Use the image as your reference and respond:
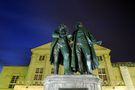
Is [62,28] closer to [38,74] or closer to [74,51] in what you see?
[74,51]

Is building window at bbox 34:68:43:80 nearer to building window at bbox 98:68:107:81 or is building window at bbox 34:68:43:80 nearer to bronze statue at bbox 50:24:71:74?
building window at bbox 98:68:107:81

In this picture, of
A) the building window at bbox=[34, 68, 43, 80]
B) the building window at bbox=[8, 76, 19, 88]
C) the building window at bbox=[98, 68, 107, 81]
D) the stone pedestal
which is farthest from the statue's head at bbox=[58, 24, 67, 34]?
the building window at bbox=[8, 76, 19, 88]

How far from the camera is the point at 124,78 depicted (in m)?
23.1

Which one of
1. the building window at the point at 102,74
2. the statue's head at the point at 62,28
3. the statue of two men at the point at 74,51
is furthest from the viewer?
the building window at the point at 102,74

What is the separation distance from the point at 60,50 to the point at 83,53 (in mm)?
843

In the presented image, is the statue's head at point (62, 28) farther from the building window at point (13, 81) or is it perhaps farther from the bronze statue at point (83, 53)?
the building window at point (13, 81)

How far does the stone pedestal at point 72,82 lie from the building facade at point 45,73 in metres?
14.9

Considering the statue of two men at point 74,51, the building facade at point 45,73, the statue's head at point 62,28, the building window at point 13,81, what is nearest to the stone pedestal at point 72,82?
the statue of two men at point 74,51

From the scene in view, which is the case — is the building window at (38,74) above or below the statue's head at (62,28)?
above

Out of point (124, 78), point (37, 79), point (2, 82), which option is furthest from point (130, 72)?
point (2, 82)

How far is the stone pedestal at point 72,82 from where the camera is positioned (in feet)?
19.0

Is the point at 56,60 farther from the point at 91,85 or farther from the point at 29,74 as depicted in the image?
the point at 29,74

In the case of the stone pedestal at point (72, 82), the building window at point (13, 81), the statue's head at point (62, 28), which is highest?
the building window at point (13, 81)

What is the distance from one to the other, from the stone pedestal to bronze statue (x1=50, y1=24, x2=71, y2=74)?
47cm
